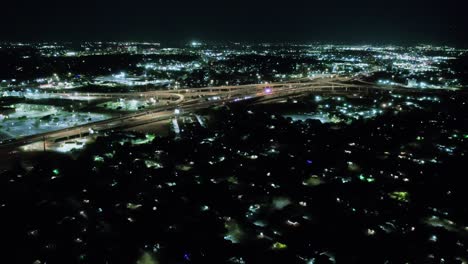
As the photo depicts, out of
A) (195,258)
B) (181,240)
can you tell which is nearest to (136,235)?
(181,240)

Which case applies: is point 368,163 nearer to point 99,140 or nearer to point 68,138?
point 99,140

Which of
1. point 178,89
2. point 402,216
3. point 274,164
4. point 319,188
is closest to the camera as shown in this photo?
point 402,216

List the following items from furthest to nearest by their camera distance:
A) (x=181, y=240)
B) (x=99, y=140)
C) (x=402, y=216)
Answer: (x=99, y=140) → (x=402, y=216) → (x=181, y=240)

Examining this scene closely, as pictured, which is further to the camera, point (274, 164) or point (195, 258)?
point (274, 164)

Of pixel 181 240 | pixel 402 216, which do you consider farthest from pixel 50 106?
pixel 402 216

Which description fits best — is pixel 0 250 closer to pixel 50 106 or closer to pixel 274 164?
pixel 274 164

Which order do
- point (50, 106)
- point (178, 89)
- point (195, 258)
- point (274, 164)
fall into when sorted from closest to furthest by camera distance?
point (195, 258)
point (274, 164)
point (50, 106)
point (178, 89)
